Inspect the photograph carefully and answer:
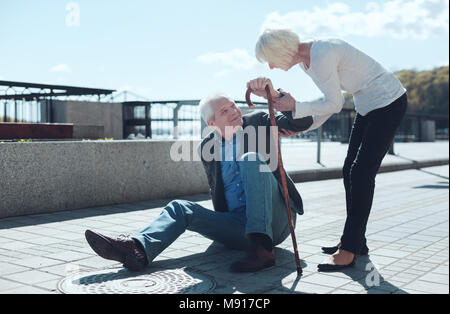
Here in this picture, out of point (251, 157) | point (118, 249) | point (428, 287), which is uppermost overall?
point (251, 157)

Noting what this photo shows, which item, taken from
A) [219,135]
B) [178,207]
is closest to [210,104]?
[219,135]

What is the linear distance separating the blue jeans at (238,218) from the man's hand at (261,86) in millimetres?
404

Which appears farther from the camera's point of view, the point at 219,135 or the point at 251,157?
the point at 219,135

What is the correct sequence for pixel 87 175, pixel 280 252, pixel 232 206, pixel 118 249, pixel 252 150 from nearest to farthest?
pixel 118 249
pixel 252 150
pixel 232 206
pixel 280 252
pixel 87 175

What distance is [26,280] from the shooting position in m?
3.27

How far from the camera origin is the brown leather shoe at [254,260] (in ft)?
11.3

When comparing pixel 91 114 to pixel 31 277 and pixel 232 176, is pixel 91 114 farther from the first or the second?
pixel 31 277

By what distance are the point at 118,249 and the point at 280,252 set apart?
4.31 ft

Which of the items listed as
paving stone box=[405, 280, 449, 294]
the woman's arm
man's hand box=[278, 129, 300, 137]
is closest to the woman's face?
the woman's arm

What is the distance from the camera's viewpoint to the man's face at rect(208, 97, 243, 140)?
364 cm

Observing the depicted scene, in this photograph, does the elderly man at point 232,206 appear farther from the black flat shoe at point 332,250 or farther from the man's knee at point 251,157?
the black flat shoe at point 332,250

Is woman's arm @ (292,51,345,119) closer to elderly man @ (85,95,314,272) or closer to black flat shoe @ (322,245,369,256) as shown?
elderly man @ (85,95,314,272)

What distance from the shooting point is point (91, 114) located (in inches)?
622
